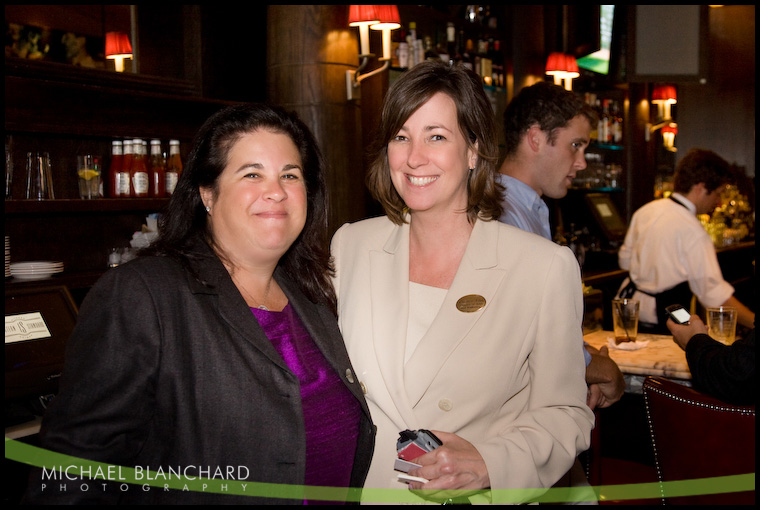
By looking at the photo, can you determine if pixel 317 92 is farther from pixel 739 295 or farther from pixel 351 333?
pixel 739 295

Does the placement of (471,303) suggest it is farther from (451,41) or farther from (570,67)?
(570,67)

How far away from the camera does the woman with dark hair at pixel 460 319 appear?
62.2 inches

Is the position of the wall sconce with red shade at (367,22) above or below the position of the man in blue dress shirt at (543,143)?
above

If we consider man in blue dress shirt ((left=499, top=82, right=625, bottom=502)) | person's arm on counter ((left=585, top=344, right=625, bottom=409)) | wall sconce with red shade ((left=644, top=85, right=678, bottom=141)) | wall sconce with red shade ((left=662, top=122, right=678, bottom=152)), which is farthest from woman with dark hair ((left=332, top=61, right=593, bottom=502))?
wall sconce with red shade ((left=662, top=122, right=678, bottom=152))

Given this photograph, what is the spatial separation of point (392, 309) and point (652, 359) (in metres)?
1.67

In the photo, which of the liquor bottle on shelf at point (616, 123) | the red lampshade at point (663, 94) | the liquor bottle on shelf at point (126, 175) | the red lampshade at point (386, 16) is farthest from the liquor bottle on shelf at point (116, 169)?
the red lampshade at point (663, 94)

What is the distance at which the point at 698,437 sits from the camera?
A: 201 cm

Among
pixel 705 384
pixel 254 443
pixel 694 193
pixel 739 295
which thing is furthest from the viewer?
pixel 739 295

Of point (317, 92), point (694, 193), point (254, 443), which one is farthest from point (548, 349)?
point (694, 193)

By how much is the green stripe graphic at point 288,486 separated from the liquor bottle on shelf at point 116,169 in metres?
1.77

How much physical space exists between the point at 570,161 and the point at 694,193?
213 centimetres

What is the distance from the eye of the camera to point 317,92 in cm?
398

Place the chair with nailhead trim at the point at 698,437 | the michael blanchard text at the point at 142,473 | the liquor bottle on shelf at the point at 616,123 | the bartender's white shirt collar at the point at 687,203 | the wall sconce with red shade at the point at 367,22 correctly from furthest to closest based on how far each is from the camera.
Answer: the liquor bottle on shelf at the point at 616,123 < the bartender's white shirt collar at the point at 687,203 < the wall sconce with red shade at the point at 367,22 < the chair with nailhead trim at the point at 698,437 < the michael blanchard text at the point at 142,473

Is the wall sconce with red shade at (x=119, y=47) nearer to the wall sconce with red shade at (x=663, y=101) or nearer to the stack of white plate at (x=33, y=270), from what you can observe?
the stack of white plate at (x=33, y=270)
